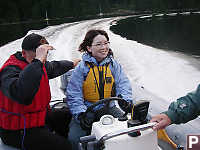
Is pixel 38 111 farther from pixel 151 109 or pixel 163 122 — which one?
pixel 151 109

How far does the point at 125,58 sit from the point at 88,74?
4179 mm

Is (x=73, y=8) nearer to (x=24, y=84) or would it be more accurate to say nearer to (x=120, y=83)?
(x=120, y=83)

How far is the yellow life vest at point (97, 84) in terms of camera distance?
6.13 ft

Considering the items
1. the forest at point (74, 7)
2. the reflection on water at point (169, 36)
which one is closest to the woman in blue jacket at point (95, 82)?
the reflection on water at point (169, 36)

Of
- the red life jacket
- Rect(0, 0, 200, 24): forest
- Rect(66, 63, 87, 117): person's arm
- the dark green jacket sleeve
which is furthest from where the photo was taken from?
Rect(0, 0, 200, 24): forest

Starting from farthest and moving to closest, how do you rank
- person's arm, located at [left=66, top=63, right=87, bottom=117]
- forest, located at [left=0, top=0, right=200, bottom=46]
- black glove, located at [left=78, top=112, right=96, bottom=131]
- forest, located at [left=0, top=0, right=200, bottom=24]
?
forest, located at [left=0, top=0, right=200, bottom=24], forest, located at [left=0, top=0, right=200, bottom=46], person's arm, located at [left=66, top=63, right=87, bottom=117], black glove, located at [left=78, top=112, right=96, bottom=131]

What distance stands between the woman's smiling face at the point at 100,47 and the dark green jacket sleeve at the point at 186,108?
0.81m

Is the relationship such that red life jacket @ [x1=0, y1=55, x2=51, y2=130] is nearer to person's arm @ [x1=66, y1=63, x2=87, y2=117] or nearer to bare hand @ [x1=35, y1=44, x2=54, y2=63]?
bare hand @ [x1=35, y1=44, x2=54, y2=63]

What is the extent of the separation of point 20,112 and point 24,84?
196 mm

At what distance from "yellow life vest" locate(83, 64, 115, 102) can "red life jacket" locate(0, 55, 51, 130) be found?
436mm

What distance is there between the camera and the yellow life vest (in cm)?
187

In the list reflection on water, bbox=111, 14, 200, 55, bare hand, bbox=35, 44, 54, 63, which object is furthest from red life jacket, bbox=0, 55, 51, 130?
reflection on water, bbox=111, 14, 200, 55

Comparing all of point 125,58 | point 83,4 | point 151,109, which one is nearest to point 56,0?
point 83,4

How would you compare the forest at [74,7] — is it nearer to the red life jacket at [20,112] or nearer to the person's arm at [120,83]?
the person's arm at [120,83]
